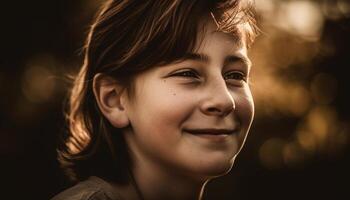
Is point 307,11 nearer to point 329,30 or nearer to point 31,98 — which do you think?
point 329,30

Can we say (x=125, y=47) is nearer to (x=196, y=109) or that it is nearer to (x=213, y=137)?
(x=196, y=109)

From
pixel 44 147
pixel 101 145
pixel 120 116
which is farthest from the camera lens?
pixel 44 147

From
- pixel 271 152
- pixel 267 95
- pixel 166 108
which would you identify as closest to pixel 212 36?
pixel 166 108

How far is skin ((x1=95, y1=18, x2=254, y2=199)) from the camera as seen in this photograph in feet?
7.09

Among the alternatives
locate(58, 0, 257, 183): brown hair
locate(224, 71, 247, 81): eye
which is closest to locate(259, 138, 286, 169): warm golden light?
locate(58, 0, 257, 183): brown hair

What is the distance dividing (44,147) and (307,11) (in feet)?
8.59

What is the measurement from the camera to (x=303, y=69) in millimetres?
4863

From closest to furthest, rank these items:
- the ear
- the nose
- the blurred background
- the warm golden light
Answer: the nose → the ear → the blurred background → the warm golden light

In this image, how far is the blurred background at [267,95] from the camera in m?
4.69

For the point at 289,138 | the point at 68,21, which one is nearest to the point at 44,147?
the point at 68,21

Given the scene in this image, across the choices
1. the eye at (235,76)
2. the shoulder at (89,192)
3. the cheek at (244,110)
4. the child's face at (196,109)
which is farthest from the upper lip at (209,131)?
the shoulder at (89,192)

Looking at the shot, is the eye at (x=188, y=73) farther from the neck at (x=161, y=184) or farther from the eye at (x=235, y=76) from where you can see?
the neck at (x=161, y=184)

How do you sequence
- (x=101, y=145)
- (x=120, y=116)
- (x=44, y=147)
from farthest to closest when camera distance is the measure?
(x=44, y=147) < (x=101, y=145) < (x=120, y=116)

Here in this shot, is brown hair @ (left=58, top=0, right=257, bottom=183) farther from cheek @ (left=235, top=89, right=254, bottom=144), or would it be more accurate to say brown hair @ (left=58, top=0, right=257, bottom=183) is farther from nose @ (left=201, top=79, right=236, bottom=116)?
cheek @ (left=235, top=89, right=254, bottom=144)
